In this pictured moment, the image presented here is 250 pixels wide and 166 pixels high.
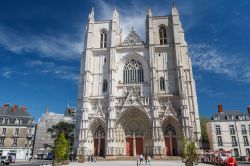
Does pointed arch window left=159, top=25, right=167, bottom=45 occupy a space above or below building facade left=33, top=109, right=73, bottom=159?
above

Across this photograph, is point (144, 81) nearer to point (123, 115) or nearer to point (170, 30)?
point (123, 115)

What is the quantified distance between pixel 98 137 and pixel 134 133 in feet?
17.0

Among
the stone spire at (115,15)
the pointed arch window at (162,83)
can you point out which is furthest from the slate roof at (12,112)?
the pointed arch window at (162,83)

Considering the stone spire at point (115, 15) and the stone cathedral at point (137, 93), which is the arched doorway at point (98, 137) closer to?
the stone cathedral at point (137, 93)

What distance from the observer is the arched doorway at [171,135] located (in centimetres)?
2894

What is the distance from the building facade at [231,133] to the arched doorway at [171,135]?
10499mm

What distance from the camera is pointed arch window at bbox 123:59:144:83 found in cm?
3397

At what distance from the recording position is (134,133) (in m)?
30.4

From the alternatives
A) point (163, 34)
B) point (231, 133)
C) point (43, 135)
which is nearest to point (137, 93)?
point (163, 34)

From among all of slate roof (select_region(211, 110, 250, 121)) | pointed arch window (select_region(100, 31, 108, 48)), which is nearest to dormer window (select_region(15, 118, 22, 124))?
pointed arch window (select_region(100, 31, 108, 48))

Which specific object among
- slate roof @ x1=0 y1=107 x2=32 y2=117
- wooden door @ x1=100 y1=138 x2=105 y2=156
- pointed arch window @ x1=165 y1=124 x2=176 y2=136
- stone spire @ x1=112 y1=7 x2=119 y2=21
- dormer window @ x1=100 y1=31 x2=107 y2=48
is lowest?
wooden door @ x1=100 y1=138 x2=105 y2=156

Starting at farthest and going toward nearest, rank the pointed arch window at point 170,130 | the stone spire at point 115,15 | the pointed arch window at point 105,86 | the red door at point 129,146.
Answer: the stone spire at point 115,15, the pointed arch window at point 105,86, the red door at point 129,146, the pointed arch window at point 170,130

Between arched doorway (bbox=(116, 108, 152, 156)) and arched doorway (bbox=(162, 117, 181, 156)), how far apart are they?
7.10ft

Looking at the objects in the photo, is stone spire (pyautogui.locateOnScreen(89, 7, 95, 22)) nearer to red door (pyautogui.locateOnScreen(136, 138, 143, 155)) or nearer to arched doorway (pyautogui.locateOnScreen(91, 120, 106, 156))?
arched doorway (pyautogui.locateOnScreen(91, 120, 106, 156))
